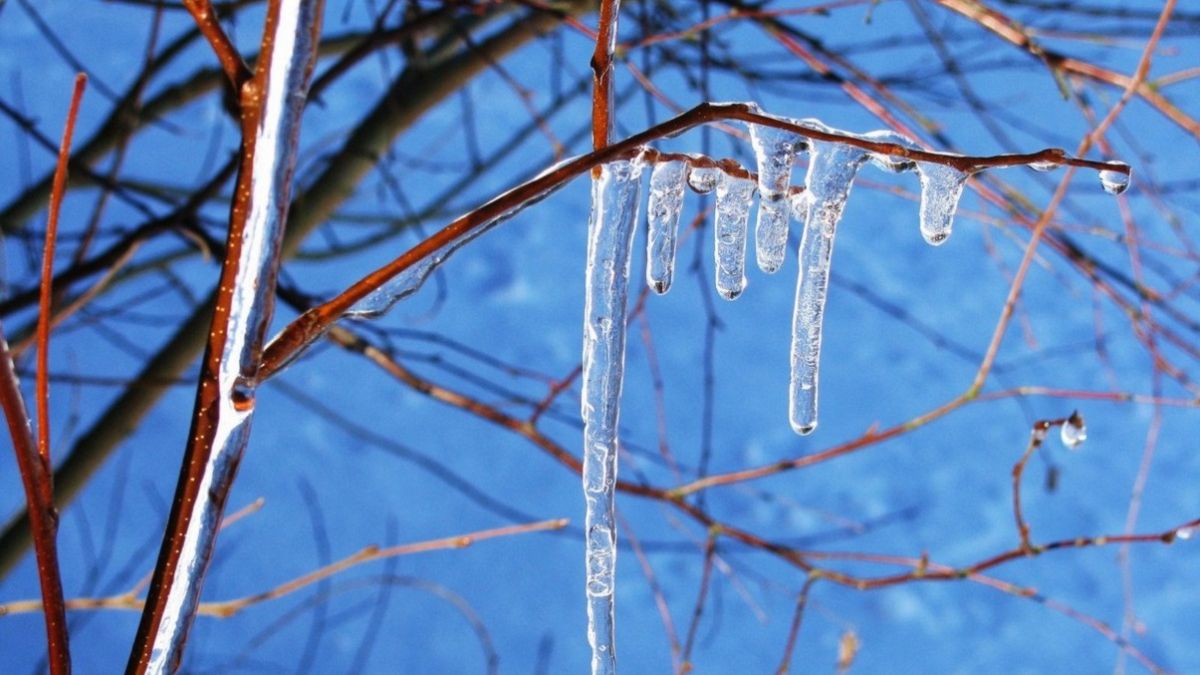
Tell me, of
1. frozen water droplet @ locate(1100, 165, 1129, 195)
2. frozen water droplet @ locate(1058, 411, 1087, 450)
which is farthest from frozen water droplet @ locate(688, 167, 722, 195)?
frozen water droplet @ locate(1058, 411, 1087, 450)

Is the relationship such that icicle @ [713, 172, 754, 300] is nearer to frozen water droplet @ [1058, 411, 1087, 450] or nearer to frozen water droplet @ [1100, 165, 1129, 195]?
frozen water droplet @ [1100, 165, 1129, 195]

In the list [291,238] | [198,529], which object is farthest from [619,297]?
[291,238]

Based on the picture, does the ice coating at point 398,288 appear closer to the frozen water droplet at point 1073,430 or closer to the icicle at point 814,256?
the icicle at point 814,256

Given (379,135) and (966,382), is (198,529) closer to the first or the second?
(379,135)

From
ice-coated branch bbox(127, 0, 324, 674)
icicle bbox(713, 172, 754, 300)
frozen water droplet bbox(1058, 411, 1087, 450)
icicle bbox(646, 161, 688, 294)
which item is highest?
frozen water droplet bbox(1058, 411, 1087, 450)

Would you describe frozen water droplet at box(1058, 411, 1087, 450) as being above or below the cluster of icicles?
above

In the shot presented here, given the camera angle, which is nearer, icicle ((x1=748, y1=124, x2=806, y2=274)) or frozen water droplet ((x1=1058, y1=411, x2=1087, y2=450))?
icicle ((x1=748, y1=124, x2=806, y2=274))

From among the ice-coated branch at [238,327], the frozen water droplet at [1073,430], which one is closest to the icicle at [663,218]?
the ice-coated branch at [238,327]

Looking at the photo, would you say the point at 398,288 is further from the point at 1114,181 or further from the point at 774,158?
the point at 1114,181

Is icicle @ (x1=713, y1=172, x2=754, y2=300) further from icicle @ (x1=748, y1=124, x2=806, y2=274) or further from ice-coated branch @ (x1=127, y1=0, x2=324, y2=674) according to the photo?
ice-coated branch @ (x1=127, y1=0, x2=324, y2=674)
